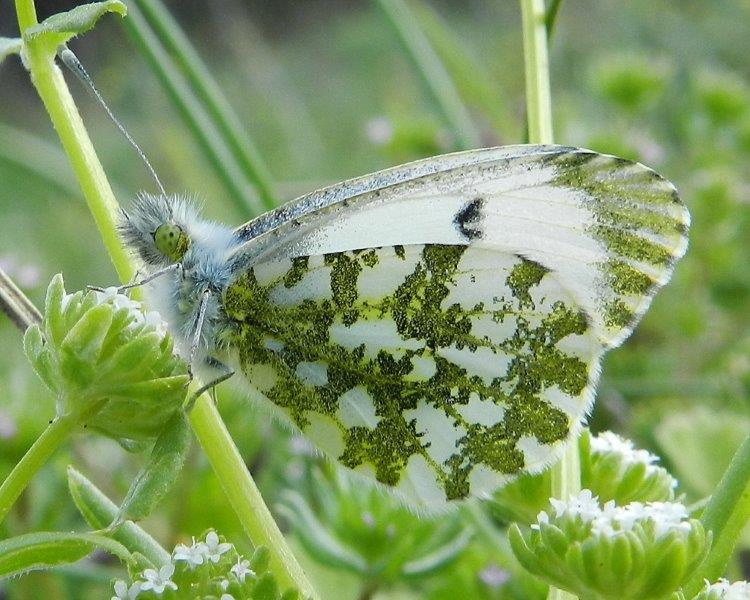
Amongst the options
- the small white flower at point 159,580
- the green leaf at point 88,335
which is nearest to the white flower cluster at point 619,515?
the small white flower at point 159,580

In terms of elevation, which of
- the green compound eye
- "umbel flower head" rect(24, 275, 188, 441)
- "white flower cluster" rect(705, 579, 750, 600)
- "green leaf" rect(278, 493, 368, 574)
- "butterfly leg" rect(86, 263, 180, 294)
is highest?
the green compound eye

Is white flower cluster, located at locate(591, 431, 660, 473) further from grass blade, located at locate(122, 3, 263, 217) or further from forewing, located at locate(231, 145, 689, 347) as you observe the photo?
grass blade, located at locate(122, 3, 263, 217)

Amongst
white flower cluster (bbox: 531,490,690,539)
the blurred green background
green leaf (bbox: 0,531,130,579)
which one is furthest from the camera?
the blurred green background

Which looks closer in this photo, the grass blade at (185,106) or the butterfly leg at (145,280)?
the butterfly leg at (145,280)

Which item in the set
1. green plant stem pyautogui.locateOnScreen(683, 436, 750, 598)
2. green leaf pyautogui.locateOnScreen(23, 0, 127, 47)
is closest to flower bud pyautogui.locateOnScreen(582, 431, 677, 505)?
green plant stem pyautogui.locateOnScreen(683, 436, 750, 598)

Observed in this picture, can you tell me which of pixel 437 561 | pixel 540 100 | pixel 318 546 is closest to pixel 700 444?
pixel 437 561

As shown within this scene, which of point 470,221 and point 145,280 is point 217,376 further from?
point 470,221

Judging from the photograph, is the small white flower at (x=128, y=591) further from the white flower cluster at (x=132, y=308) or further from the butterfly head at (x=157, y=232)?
the butterfly head at (x=157, y=232)

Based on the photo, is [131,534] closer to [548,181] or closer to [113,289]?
[113,289]
